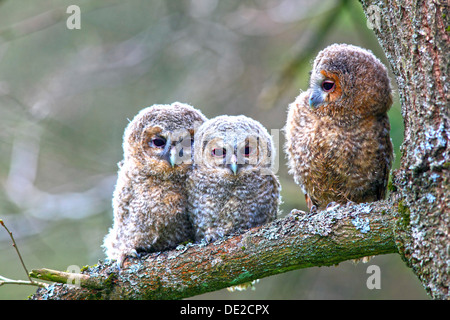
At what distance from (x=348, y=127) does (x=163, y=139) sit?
114cm

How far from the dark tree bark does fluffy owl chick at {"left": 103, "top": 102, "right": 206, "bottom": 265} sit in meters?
0.25

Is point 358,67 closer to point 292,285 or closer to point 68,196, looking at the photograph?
point 292,285

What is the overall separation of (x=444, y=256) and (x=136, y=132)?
6.66 ft

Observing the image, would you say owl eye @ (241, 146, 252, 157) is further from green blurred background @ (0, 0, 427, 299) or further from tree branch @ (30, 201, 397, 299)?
green blurred background @ (0, 0, 427, 299)

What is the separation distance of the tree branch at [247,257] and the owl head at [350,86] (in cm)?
64

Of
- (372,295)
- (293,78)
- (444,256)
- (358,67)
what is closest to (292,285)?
(372,295)

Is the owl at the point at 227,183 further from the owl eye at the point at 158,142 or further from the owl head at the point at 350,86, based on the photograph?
the owl head at the point at 350,86

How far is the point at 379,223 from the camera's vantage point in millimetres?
2400

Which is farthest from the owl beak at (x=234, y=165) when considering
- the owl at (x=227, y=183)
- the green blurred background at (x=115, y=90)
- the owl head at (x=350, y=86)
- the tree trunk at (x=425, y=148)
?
the green blurred background at (x=115, y=90)

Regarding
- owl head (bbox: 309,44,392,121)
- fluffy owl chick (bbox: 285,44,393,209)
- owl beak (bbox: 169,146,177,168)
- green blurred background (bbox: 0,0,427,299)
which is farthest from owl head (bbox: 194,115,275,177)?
green blurred background (bbox: 0,0,427,299)

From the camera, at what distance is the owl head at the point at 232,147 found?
3201 millimetres

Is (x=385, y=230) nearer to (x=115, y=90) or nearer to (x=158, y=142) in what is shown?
(x=158, y=142)

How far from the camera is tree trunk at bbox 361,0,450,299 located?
2146 mm
